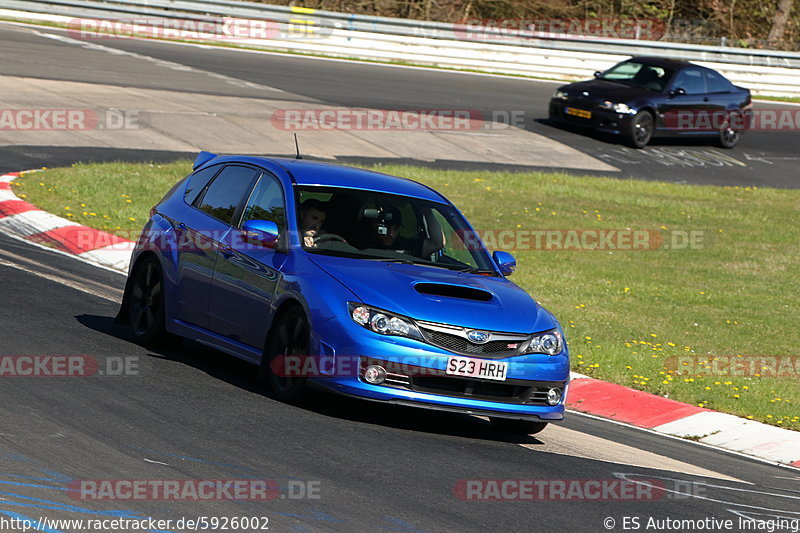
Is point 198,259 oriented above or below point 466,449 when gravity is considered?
A: above

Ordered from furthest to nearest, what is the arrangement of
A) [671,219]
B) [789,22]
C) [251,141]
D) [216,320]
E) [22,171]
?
1. [789,22]
2. [251,141]
3. [671,219]
4. [22,171]
5. [216,320]

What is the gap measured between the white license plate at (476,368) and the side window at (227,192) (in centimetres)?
235

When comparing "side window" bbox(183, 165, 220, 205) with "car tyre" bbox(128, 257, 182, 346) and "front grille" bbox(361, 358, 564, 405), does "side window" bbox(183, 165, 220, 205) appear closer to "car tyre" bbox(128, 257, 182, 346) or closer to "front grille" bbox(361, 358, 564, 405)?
"car tyre" bbox(128, 257, 182, 346)

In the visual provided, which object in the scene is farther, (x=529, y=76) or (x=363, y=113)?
(x=529, y=76)

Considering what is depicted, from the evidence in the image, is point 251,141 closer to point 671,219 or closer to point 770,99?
point 671,219

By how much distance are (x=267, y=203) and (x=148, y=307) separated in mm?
1424

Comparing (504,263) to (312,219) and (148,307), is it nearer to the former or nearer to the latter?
(312,219)

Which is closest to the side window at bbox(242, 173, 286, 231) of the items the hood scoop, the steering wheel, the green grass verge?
the steering wheel

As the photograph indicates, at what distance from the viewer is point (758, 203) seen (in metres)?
21.6

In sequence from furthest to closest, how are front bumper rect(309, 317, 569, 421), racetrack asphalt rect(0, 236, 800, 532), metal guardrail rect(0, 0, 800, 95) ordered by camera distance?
metal guardrail rect(0, 0, 800, 95) < front bumper rect(309, 317, 569, 421) < racetrack asphalt rect(0, 236, 800, 532)

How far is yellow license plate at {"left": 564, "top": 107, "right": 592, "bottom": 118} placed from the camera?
25.4 metres

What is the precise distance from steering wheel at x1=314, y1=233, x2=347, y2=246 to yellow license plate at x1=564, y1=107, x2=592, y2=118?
17.9 metres

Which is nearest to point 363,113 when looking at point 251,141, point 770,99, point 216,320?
point 251,141

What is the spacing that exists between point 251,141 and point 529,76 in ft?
46.9
